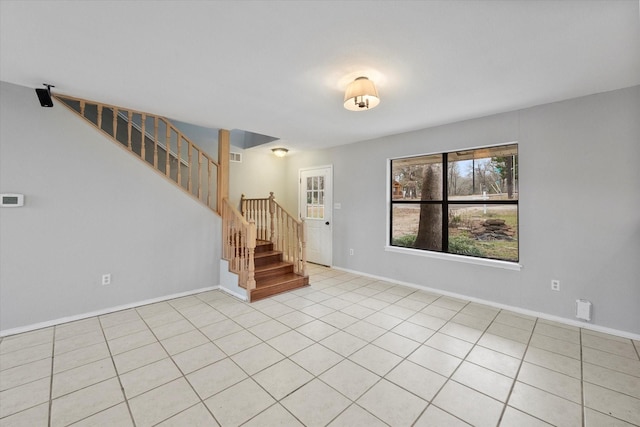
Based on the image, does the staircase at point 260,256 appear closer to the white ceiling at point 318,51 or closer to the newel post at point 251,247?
the newel post at point 251,247

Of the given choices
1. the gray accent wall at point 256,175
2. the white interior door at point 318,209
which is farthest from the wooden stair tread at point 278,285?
the gray accent wall at point 256,175

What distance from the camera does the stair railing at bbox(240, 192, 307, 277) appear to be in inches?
177

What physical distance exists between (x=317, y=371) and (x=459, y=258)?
268 cm

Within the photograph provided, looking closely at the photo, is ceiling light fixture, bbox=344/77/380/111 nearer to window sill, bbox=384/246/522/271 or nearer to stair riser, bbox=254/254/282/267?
window sill, bbox=384/246/522/271

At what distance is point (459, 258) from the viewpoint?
377cm

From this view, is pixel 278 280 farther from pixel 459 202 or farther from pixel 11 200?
pixel 11 200

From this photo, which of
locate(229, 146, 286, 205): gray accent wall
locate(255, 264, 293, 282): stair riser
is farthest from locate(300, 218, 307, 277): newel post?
locate(229, 146, 286, 205): gray accent wall

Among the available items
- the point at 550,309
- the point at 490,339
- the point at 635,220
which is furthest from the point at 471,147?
the point at 490,339

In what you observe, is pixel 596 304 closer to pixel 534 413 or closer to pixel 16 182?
pixel 534 413

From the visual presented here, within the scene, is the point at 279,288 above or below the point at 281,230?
below

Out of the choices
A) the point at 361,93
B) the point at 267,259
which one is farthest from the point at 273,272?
the point at 361,93

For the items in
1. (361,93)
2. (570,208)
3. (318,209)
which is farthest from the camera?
(318,209)

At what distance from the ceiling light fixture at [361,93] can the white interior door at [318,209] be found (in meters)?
3.05

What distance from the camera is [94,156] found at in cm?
317
